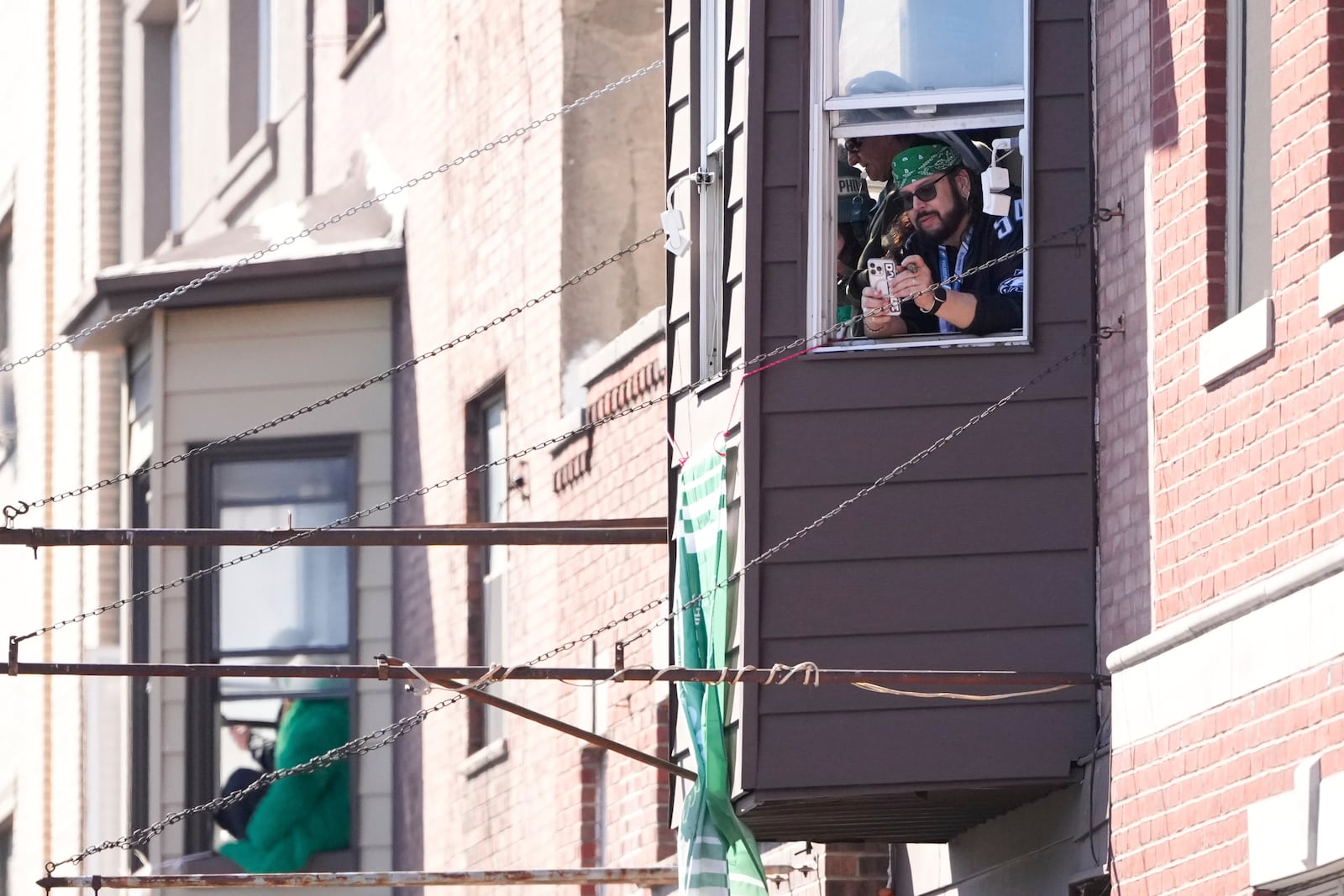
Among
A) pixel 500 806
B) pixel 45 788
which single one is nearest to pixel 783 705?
pixel 500 806

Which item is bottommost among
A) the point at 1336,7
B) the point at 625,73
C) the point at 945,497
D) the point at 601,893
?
the point at 601,893

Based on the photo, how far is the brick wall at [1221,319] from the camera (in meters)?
8.46

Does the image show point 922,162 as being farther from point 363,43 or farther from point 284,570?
point 363,43

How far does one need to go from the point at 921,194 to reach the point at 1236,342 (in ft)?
6.55

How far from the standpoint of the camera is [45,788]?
24.2 meters

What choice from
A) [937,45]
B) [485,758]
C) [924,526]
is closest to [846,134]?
[937,45]

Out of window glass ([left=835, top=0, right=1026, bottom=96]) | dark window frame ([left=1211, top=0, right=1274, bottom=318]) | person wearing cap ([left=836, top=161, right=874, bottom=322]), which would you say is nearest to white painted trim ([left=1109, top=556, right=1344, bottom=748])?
dark window frame ([left=1211, top=0, right=1274, bottom=318])

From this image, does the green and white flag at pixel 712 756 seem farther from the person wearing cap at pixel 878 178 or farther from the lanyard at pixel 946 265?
the lanyard at pixel 946 265

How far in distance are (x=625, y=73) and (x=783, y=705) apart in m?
7.26

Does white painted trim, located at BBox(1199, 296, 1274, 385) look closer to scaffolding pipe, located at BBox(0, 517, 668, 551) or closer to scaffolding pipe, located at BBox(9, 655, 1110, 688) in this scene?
scaffolding pipe, located at BBox(9, 655, 1110, 688)

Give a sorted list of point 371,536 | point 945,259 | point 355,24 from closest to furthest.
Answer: point 945,259 → point 371,536 → point 355,24

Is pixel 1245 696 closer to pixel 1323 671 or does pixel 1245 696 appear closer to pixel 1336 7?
pixel 1323 671

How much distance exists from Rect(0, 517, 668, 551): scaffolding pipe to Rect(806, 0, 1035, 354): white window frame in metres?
1.68

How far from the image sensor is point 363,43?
20.7 meters
